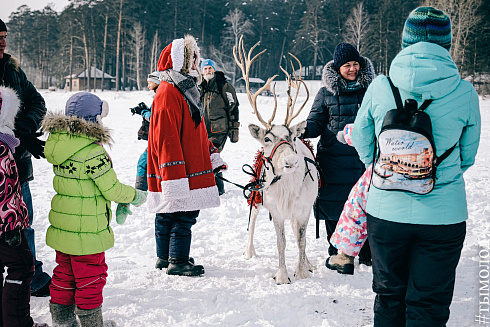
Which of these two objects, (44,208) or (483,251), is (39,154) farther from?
(483,251)

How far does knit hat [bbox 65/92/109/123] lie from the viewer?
2617 mm

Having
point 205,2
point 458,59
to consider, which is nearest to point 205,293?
point 458,59

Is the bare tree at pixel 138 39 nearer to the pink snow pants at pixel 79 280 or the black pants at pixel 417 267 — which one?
the pink snow pants at pixel 79 280

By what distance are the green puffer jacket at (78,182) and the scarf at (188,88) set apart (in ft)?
3.31

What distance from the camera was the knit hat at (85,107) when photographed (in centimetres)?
262

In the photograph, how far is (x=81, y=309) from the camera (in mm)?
2521

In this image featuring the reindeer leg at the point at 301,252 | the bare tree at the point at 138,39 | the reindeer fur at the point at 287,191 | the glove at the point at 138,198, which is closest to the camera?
the glove at the point at 138,198

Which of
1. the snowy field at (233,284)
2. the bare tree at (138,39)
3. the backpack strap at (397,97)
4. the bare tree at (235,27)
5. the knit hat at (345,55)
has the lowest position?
the snowy field at (233,284)

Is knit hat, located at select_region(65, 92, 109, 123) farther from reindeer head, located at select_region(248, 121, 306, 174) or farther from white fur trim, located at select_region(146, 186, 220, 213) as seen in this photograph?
reindeer head, located at select_region(248, 121, 306, 174)

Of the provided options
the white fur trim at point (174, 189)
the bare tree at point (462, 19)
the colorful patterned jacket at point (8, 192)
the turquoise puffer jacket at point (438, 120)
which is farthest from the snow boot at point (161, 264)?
the bare tree at point (462, 19)

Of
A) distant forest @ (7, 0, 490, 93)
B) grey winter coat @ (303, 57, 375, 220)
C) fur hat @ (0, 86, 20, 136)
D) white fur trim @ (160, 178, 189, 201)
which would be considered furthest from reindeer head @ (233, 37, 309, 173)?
distant forest @ (7, 0, 490, 93)

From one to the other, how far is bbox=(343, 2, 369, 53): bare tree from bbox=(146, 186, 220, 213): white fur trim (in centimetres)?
3958

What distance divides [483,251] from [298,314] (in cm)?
236

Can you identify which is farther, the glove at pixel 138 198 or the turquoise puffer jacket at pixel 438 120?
the glove at pixel 138 198
